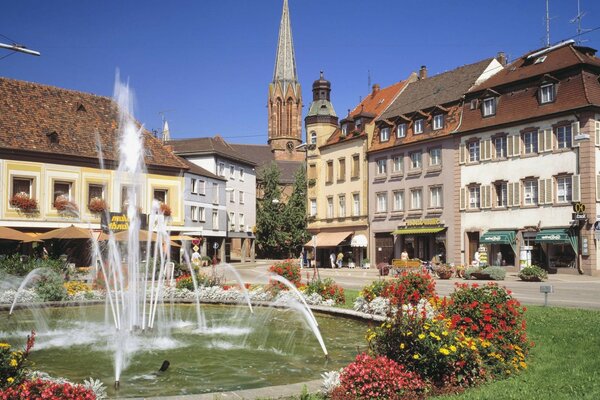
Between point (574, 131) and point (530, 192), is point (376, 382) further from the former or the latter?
point (530, 192)

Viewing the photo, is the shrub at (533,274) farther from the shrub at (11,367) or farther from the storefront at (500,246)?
the shrub at (11,367)

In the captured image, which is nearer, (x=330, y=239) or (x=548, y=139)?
(x=548, y=139)

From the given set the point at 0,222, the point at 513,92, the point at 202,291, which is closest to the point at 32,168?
the point at 0,222

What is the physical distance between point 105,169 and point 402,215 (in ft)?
78.4

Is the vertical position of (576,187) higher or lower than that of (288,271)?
higher

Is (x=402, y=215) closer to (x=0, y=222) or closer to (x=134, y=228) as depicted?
(x=0, y=222)

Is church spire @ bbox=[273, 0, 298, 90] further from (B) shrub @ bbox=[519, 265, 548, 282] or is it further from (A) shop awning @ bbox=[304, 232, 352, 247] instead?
(B) shrub @ bbox=[519, 265, 548, 282]

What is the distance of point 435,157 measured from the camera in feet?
160

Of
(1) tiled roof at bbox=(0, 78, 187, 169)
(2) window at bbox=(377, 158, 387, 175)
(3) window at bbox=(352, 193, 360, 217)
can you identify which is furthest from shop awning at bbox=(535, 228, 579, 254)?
(1) tiled roof at bbox=(0, 78, 187, 169)

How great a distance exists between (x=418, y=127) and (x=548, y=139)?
12.5m

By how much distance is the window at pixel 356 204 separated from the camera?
2251 inches

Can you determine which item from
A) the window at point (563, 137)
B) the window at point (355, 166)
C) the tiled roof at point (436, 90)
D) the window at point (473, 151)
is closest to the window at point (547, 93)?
the window at point (563, 137)

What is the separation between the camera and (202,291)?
2238cm

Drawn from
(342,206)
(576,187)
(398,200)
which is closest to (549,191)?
(576,187)
